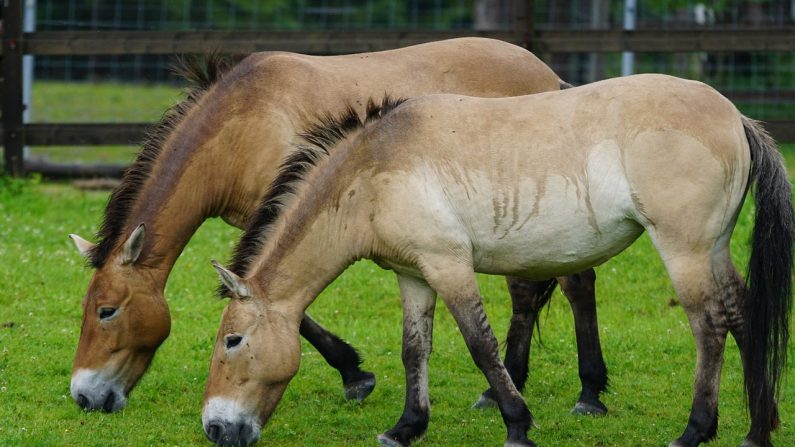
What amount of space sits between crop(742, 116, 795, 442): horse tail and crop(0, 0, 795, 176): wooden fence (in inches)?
218

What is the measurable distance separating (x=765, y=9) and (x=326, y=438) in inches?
718

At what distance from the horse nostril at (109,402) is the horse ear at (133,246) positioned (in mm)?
704

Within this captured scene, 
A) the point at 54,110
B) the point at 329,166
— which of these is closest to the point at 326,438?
the point at 329,166

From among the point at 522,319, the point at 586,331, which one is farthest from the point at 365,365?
the point at 586,331

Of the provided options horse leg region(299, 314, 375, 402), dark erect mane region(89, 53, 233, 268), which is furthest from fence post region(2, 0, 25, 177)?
horse leg region(299, 314, 375, 402)

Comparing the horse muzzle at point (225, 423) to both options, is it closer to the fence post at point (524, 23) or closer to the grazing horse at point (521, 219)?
the grazing horse at point (521, 219)

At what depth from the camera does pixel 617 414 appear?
6.34 m

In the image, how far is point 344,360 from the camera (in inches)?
262

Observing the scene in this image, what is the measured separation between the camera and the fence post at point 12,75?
11.0 metres

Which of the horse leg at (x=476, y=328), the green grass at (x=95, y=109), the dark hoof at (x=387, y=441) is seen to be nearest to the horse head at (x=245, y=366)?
the dark hoof at (x=387, y=441)

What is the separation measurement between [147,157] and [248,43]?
4868mm

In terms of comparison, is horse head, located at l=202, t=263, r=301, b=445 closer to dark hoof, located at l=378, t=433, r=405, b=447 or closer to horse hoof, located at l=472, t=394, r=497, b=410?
dark hoof, located at l=378, t=433, r=405, b=447

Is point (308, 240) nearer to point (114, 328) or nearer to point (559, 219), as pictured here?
point (559, 219)

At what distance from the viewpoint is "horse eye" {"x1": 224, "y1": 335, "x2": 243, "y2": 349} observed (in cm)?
524
